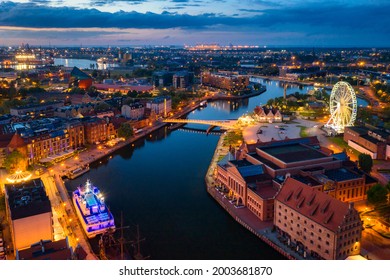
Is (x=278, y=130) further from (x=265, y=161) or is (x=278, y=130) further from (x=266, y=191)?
(x=266, y=191)

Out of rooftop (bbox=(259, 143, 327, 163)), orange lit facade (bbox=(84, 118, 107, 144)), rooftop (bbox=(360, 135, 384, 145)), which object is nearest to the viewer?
rooftop (bbox=(259, 143, 327, 163))

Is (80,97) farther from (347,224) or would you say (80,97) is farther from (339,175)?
(347,224)

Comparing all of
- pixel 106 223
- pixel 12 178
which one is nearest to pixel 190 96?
pixel 12 178

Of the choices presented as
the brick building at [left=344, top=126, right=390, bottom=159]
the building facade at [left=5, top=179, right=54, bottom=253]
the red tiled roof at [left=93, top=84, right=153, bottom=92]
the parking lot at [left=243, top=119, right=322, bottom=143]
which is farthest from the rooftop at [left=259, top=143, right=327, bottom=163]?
the red tiled roof at [left=93, top=84, right=153, bottom=92]

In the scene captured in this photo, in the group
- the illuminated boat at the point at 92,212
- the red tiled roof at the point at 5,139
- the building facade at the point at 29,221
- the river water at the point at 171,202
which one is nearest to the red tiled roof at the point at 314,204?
the river water at the point at 171,202

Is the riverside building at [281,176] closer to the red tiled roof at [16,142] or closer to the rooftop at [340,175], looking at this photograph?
the rooftop at [340,175]

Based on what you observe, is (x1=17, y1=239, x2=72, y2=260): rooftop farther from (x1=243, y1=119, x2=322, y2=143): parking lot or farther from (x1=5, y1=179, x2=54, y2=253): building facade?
(x1=243, y1=119, x2=322, y2=143): parking lot
